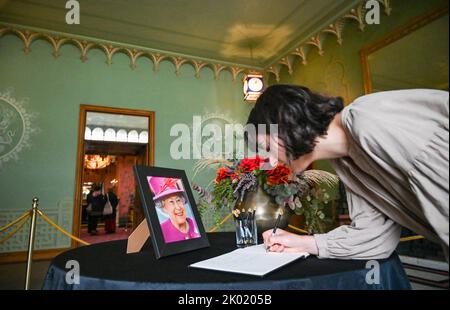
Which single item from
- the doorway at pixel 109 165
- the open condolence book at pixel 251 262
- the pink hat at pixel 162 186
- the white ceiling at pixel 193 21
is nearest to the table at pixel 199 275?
the open condolence book at pixel 251 262

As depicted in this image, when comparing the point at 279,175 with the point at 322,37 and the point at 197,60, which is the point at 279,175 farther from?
the point at 197,60

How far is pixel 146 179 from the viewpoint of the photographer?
1.12 m

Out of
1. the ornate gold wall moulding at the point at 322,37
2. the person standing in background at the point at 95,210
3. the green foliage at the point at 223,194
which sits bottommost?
the person standing in background at the point at 95,210

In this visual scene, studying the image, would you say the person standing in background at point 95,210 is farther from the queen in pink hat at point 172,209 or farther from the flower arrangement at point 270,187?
the queen in pink hat at point 172,209

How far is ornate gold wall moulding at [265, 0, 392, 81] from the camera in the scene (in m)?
4.72

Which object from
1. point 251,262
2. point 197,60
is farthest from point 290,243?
point 197,60

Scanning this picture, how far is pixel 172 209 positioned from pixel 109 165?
13.9m

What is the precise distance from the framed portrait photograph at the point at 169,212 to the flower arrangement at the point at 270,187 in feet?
0.44

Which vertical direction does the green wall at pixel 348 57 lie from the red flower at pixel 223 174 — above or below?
above

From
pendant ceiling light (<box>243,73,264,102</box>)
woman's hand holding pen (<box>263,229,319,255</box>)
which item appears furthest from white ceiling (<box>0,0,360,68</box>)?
woman's hand holding pen (<box>263,229,319,255</box>)

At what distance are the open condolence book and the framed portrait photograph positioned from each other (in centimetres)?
19

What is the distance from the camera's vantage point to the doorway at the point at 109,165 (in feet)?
18.3

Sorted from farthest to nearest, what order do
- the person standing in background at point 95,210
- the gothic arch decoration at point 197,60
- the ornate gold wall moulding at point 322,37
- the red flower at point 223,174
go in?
the person standing in background at point 95,210 → the gothic arch decoration at point 197,60 → the ornate gold wall moulding at point 322,37 → the red flower at point 223,174

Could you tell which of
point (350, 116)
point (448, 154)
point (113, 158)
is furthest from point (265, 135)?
point (113, 158)
